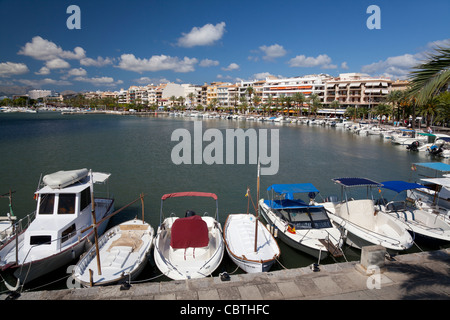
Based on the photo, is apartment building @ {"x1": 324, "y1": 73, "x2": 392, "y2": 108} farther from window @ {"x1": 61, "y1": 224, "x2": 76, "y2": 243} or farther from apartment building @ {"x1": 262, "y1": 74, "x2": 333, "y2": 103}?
window @ {"x1": 61, "y1": 224, "x2": 76, "y2": 243}

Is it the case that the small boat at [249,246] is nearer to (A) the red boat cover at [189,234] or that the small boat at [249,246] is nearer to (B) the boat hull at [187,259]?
(B) the boat hull at [187,259]

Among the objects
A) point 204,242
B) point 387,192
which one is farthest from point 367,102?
point 204,242

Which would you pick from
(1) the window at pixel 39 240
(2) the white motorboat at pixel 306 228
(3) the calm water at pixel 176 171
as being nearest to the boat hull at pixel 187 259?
(3) the calm water at pixel 176 171

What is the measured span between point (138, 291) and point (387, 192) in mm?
24009

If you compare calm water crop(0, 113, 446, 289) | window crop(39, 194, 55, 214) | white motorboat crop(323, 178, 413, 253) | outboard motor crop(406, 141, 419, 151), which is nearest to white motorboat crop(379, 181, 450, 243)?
white motorboat crop(323, 178, 413, 253)

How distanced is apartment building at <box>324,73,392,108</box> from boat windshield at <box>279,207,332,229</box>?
10099 centimetres

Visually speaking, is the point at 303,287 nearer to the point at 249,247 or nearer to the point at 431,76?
the point at 249,247

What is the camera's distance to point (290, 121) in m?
113

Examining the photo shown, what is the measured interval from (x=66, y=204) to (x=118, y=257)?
4.48 m

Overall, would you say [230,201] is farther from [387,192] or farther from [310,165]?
[310,165]

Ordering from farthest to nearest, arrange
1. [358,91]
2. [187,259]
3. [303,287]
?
[358,91] → [187,259] → [303,287]

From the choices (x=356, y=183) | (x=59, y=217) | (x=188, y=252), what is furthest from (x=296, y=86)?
(x=59, y=217)

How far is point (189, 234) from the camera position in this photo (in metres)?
11.8

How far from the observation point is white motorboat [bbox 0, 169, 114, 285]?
10.9 metres
